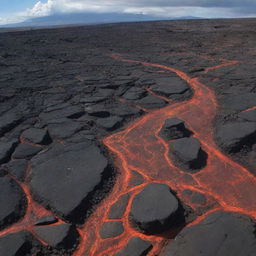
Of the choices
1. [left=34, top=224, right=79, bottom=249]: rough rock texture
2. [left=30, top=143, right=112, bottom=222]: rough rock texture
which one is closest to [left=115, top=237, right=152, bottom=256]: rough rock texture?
[left=34, top=224, right=79, bottom=249]: rough rock texture

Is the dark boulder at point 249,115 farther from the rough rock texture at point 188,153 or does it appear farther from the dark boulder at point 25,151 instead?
the dark boulder at point 25,151

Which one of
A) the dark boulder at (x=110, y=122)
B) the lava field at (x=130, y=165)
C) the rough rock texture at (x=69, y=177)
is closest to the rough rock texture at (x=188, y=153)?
the lava field at (x=130, y=165)

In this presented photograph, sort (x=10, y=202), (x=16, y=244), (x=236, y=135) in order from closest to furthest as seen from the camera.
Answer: (x=16, y=244) < (x=10, y=202) < (x=236, y=135)

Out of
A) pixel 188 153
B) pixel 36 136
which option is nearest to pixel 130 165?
pixel 188 153

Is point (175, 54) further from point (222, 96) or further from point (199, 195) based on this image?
point (199, 195)

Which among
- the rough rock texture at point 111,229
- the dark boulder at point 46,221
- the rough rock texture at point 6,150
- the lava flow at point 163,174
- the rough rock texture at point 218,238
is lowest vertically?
the lava flow at point 163,174

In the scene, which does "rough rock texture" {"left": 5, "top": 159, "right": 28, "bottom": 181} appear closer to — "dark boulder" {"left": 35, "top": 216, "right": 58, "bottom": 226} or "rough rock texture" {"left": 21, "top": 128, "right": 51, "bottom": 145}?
"rough rock texture" {"left": 21, "top": 128, "right": 51, "bottom": 145}

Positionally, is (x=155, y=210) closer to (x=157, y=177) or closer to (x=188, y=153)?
(x=157, y=177)
